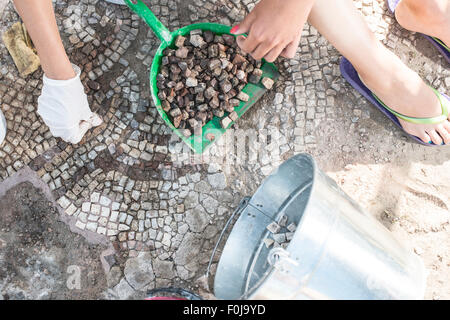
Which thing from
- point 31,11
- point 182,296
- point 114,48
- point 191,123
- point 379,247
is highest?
point 31,11

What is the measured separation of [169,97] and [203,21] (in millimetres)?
493

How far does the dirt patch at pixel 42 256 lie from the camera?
200 centimetres

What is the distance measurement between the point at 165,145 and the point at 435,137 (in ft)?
4.46

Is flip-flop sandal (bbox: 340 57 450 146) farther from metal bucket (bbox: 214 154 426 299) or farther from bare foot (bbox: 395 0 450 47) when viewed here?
metal bucket (bbox: 214 154 426 299)

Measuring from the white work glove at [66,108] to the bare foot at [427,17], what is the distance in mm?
1639

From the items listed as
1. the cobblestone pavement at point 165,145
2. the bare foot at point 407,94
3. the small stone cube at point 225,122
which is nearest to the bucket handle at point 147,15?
the cobblestone pavement at point 165,145

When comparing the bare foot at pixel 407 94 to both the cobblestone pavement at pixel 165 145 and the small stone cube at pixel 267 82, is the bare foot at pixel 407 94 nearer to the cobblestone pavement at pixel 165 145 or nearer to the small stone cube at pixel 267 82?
the cobblestone pavement at pixel 165 145

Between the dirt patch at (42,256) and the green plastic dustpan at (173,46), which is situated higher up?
the green plastic dustpan at (173,46)

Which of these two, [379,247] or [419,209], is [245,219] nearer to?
[379,247]

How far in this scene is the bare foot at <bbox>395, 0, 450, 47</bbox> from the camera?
2.03 m
